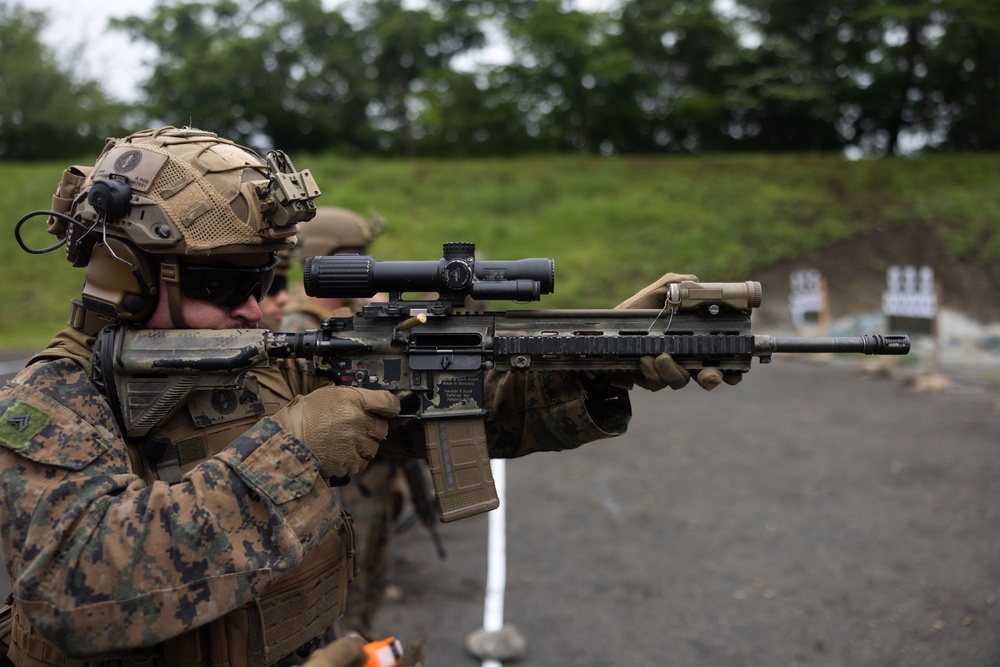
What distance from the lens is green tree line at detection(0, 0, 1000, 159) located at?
26.7 metres

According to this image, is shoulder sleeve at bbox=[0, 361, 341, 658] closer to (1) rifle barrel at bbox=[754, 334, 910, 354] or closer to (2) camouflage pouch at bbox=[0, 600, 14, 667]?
(2) camouflage pouch at bbox=[0, 600, 14, 667]

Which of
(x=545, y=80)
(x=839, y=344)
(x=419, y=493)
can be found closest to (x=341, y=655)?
(x=839, y=344)

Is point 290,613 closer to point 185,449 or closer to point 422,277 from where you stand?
point 185,449

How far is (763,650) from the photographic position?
4.43 metres

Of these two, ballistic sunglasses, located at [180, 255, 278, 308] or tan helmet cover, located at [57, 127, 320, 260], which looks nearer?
tan helmet cover, located at [57, 127, 320, 260]

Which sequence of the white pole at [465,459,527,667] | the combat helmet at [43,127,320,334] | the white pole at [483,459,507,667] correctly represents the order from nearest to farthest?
the combat helmet at [43,127,320,334] → the white pole at [465,459,527,667] → the white pole at [483,459,507,667]

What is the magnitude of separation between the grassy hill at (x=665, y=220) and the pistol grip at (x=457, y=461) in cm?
1446

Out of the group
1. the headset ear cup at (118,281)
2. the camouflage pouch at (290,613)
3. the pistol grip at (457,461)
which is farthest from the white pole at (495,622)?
the headset ear cup at (118,281)

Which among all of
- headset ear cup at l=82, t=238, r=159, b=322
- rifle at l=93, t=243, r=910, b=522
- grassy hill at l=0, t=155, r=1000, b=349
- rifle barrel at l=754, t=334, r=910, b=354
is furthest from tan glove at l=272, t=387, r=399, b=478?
grassy hill at l=0, t=155, r=1000, b=349

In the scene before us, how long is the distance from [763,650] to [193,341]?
3.73m

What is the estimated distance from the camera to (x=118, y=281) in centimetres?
222

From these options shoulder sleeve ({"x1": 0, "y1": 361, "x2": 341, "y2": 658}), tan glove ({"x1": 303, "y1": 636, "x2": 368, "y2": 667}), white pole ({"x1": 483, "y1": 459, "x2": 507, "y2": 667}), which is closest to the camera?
shoulder sleeve ({"x1": 0, "y1": 361, "x2": 341, "y2": 658})

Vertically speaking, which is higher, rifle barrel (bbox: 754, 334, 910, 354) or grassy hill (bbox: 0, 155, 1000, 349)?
grassy hill (bbox: 0, 155, 1000, 349)

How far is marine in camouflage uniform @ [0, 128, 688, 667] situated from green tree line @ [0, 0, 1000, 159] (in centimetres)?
2629
